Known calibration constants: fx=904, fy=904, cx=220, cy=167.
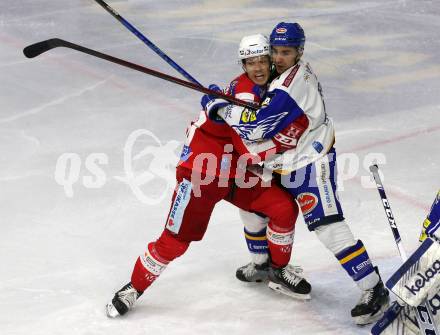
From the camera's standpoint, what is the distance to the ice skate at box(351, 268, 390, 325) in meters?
3.76

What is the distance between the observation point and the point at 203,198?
153 inches

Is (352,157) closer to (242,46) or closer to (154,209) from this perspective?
(154,209)

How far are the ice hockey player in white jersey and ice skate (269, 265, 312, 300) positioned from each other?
1.00 feet

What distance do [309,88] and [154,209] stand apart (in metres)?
1.57

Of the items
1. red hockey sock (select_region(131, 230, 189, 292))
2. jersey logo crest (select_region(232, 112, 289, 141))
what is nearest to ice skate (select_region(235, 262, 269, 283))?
red hockey sock (select_region(131, 230, 189, 292))

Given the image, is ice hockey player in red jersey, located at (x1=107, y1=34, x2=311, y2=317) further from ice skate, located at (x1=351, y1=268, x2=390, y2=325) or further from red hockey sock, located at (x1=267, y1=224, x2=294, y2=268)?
ice skate, located at (x1=351, y1=268, x2=390, y2=325)

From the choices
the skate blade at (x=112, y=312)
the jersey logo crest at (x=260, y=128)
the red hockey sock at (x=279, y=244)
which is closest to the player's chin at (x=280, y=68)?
the jersey logo crest at (x=260, y=128)

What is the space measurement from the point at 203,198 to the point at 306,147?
1.63 feet

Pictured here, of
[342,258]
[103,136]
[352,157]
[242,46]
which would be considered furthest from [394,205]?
[103,136]

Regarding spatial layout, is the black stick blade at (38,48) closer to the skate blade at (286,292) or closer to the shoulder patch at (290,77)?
the shoulder patch at (290,77)

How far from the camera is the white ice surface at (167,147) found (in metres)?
4.02

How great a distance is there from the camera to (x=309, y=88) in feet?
12.2

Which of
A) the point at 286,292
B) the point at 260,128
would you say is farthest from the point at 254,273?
the point at 260,128

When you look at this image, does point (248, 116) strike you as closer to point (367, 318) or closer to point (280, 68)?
point (280, 68)
